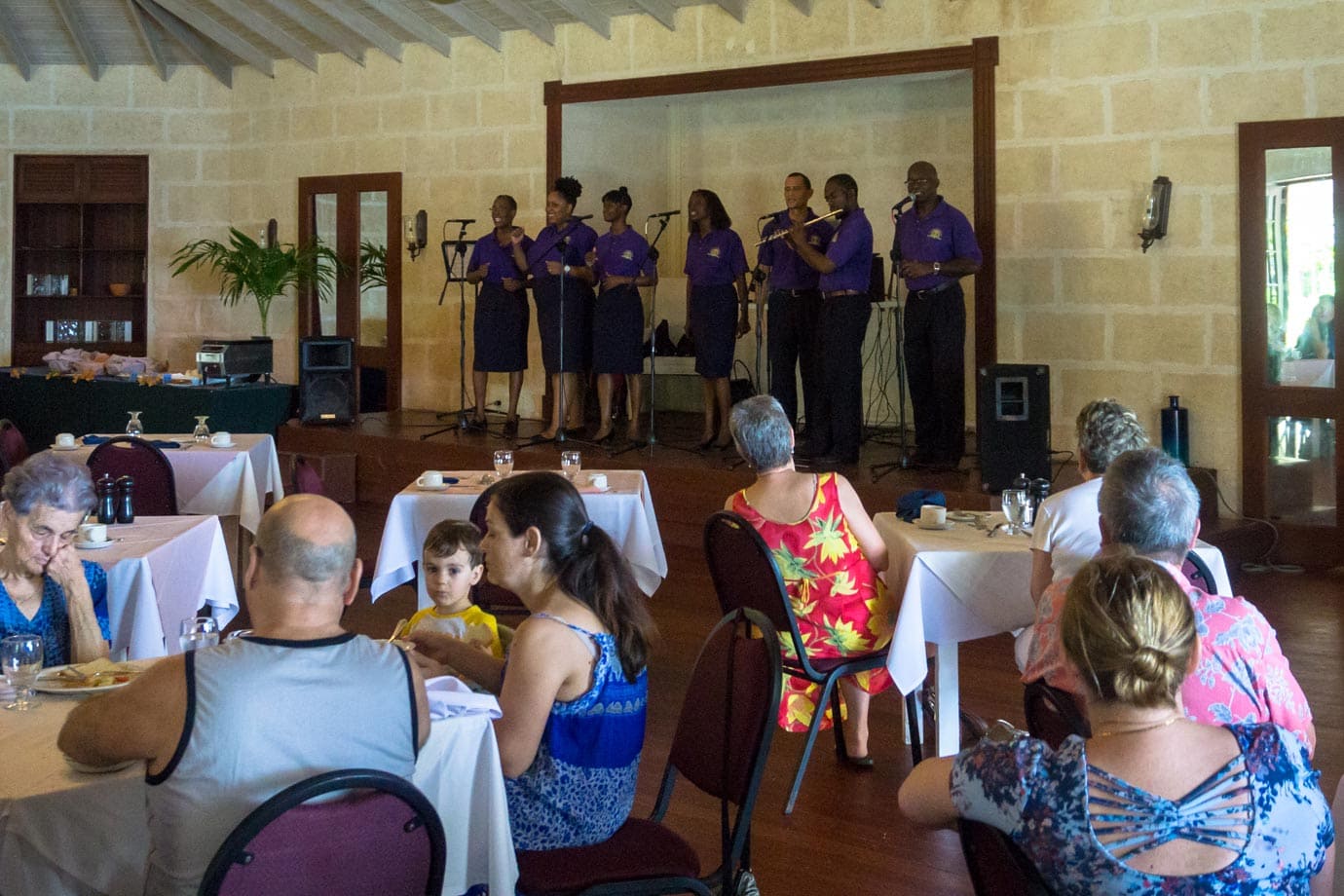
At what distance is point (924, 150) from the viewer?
9.85 metres

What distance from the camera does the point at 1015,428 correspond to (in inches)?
277

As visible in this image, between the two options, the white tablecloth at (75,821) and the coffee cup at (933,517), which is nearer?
the white tablecloth at (75,821)

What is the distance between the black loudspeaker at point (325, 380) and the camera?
9.96m

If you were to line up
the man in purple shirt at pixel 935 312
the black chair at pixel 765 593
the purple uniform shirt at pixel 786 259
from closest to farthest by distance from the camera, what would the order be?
1. the black chair at pixel 765 593
2. the man in purple shirt at pixel 935 312
3. the purple uniform shirt at pixel 786 259

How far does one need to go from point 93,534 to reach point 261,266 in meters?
7.41

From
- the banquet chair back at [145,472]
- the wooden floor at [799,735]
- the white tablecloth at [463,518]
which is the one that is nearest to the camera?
the wooden floor at [799,735]

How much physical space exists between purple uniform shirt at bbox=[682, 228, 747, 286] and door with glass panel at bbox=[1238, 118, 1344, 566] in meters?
2.85

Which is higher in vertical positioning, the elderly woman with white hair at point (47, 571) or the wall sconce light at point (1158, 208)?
the wall sconce light at point (1158, 208)

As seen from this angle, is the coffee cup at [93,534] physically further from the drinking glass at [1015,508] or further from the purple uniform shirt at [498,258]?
the purple uniform shirt at [498,258]

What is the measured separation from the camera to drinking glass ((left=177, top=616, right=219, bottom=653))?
8.38 ft

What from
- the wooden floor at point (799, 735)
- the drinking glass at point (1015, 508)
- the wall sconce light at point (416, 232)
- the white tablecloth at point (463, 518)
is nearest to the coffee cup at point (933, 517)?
the drinking glass at point (1015, 508)

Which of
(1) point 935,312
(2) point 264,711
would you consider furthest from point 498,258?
(2) point 264,711

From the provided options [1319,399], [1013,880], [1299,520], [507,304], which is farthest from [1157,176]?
[1013,880]

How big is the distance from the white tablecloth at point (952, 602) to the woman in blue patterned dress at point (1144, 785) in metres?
2.01
